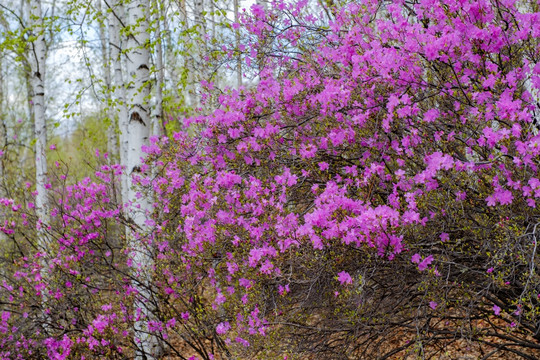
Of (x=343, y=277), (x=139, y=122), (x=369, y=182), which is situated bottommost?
(x=343, y=277)

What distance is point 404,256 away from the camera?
329cm

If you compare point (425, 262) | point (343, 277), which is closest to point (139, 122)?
point (343, 277)

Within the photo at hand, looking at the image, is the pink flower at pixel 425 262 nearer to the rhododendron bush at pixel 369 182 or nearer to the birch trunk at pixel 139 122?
the rhododendron bush at pixel 369 182

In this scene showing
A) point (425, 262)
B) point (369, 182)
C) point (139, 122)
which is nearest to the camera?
point (425, 262)

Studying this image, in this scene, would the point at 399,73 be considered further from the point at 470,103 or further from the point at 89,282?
the point at 89,282

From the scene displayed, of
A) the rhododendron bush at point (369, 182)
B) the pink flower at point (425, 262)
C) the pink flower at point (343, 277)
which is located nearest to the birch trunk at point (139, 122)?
the rhododendron bush at point (369, 182)

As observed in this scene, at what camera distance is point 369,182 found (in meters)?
3.46

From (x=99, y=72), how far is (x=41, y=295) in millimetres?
11510

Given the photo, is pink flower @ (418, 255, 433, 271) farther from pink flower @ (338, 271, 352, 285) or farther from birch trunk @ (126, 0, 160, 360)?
birch trunk @ (126, 0, 160, 360)

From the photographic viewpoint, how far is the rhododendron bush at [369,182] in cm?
304

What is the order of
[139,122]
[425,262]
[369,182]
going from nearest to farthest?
1. [425,262]
2. [369,182]
3. [139,122]

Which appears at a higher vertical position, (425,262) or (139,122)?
(139,122)

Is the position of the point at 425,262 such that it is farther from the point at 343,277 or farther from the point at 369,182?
the point at 369,182

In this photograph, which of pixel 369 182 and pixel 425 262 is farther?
pixel 369 182
